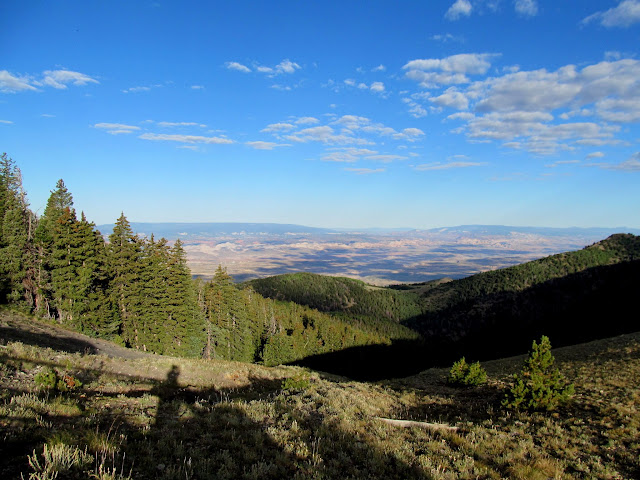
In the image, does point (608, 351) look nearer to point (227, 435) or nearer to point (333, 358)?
point (227, 435)

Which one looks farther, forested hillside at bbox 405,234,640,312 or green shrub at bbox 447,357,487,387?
forested hillside at bbox 405,234,640,312

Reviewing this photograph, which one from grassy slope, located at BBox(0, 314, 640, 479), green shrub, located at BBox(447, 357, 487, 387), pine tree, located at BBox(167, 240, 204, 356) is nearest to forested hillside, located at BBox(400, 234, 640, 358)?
green shrub, located at BBox(447, 357, 487, 387)

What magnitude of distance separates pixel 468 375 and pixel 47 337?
33647 millimetres

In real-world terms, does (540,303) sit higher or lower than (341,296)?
higher

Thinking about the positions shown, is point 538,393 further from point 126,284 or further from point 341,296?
point 341,296

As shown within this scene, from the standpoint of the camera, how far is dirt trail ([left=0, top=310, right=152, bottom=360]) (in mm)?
23484

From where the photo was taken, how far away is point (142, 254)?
40.0 meters

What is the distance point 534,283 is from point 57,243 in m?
171

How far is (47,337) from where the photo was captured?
85.0 feet

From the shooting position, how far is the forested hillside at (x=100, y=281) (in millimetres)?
34594

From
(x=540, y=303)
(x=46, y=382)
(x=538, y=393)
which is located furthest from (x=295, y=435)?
(x=540, y=303)

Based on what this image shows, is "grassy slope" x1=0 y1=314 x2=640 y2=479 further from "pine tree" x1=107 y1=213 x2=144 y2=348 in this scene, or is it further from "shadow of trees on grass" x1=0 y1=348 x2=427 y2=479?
"pine tree" x1=107 y1=213 x2=144 y2=348

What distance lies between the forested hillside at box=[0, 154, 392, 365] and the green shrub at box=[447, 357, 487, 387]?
3342cm

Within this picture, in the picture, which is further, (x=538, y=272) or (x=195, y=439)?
(x=538, y=272)
